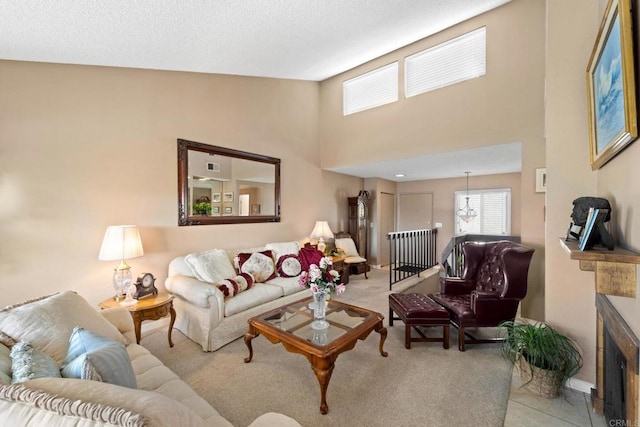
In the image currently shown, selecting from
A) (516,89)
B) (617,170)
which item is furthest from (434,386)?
(516,89)

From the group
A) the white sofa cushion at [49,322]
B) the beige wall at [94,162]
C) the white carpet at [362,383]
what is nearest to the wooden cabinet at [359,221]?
the beige wall at [94,162]

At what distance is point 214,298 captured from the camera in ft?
8.61

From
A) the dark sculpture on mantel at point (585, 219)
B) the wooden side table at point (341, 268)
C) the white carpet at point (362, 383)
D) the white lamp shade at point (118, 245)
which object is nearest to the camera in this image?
the dark sculpture on mantel at point (585, 219)

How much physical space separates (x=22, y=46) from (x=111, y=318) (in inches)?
91.5

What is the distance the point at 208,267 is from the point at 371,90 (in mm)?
4013

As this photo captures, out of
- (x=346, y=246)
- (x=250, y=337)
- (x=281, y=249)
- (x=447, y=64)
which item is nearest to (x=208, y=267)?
(x=250, y=337)

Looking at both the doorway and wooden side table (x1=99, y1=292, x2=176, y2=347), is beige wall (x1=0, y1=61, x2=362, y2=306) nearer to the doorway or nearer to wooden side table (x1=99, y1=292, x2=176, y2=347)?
wooden side table (x1=99, y1=292, x2=176, y2=347)

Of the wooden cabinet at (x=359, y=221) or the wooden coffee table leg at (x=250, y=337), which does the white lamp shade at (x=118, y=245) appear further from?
the wooden cabinet at (x=359, y=221)

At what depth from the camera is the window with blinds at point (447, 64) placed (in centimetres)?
363

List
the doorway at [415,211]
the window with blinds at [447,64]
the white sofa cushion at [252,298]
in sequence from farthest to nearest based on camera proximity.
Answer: the doorway at [415,211] < the window with blinds at [447,64] < the white sofa cushion at [252,298]

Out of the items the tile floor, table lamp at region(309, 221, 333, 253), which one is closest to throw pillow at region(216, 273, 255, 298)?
table lamp at region(309, 221, 333, 253)

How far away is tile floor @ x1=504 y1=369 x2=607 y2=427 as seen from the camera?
164cm

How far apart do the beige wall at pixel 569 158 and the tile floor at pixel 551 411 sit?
8.3 inches

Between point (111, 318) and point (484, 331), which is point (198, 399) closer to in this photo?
point (111, 318)
